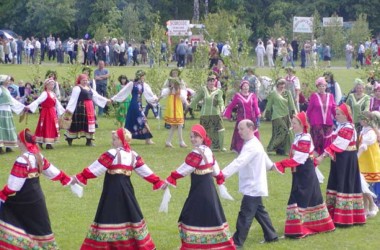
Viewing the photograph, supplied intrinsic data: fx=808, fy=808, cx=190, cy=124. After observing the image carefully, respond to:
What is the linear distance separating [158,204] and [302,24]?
38076mm

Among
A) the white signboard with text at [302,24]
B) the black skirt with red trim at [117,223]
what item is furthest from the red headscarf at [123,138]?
the white signboard with text at [302,24]

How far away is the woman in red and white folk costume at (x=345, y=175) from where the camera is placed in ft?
37.2

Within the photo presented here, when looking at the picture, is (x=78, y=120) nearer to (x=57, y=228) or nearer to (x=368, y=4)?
(x=57, y=228)

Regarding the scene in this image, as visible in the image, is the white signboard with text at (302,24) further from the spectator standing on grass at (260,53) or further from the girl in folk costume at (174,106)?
the girl in folk costume at (174,106)

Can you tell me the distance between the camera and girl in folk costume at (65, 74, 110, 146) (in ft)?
58.7

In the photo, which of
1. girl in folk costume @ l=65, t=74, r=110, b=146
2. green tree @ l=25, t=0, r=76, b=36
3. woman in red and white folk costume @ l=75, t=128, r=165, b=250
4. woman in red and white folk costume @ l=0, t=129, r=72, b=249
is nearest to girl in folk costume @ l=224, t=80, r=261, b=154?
girl in folk costume @ l=65, t=74, r=110, b=146

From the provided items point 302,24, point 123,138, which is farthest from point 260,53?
point 123,138

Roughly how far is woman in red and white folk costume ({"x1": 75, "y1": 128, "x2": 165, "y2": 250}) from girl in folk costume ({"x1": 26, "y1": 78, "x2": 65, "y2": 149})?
8008 mm

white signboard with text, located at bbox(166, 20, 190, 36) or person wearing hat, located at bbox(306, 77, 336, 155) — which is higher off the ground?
white signboard with text, located at bbox(166, 20, 190, 36)

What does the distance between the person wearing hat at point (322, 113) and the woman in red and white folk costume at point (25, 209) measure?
795cm

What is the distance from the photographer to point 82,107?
1809 cm

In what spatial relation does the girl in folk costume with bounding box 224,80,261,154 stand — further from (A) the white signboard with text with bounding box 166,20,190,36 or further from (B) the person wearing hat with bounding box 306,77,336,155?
(A) the white signboard with text with bounding box 166,20,190,36

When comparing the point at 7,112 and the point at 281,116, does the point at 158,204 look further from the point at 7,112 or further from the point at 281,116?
the point at 7,112

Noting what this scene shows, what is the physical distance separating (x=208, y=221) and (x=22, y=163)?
228 centimetres
